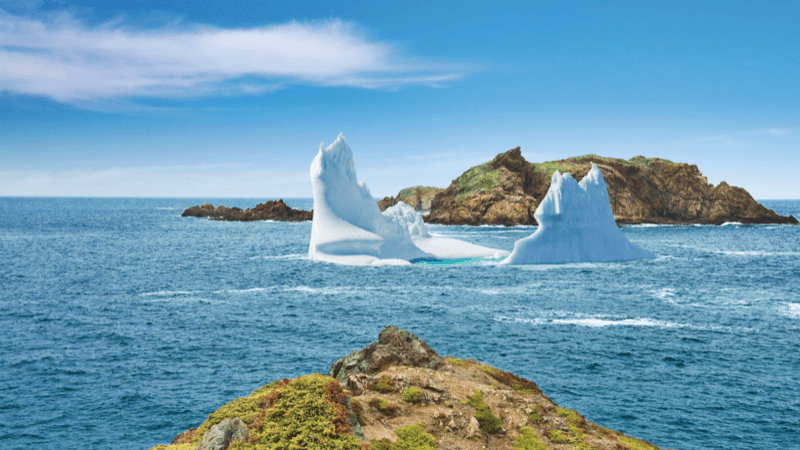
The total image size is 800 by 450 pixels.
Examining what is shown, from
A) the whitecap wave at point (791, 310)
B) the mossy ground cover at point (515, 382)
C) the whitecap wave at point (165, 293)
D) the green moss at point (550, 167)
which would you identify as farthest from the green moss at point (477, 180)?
the mossy ground cover at point (515, 382)

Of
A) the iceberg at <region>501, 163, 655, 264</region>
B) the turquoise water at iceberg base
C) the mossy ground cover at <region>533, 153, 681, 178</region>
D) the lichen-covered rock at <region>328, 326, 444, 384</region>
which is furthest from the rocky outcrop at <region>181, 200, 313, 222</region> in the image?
the lichen-covered rock at <region>328, 326, 444, 384</region>

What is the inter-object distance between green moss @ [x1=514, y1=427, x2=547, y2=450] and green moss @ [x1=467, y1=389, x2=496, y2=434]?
1.68 ft

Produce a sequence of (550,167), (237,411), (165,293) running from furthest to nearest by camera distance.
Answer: (550,167), (165,293), (237,411)

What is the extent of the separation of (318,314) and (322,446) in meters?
31.0

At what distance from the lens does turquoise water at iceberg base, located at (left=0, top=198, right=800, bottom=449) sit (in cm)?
2212

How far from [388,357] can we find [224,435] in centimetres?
650

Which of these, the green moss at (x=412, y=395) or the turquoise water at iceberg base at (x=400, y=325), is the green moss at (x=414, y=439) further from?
the turquoise water at iceberg base at (x=400, y=325)

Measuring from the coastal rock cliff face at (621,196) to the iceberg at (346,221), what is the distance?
6912 centimetres

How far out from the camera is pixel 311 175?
6600cm

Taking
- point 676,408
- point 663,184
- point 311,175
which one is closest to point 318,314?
point 676,408

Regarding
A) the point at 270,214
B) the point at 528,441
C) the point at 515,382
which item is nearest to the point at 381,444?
the point at 528,441

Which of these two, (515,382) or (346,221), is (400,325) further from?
(346,221)

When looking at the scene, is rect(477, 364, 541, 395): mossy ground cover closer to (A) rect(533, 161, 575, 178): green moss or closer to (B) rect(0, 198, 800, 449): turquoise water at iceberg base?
(B) rect(0, 198, 800, 449): turquoise water at iceberg base

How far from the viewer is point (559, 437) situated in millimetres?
12008
